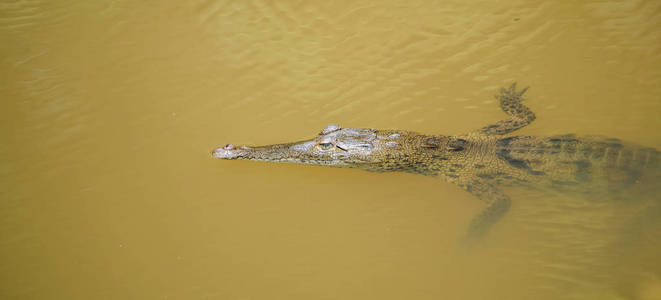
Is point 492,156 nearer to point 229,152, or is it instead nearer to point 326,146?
point 326,146

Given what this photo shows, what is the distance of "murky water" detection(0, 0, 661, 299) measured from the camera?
135 inches

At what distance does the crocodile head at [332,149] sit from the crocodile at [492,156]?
10 millimetres

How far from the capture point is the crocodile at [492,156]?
3.50 m

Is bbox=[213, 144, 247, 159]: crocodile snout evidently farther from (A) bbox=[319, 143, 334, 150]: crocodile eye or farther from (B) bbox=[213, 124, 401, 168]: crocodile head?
(A) bbox=[319, 143, 334, 150]: crocodile eye

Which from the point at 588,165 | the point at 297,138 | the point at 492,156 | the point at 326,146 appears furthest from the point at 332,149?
the point at 588,165

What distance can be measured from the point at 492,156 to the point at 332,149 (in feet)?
5.33

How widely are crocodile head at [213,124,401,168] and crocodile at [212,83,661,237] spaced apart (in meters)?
0.01

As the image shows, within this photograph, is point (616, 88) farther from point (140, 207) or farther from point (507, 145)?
point (140, 207)

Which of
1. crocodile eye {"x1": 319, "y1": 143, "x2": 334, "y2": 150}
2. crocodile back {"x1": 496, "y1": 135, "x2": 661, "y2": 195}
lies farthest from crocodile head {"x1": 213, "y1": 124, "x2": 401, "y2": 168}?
crocodile back {"x1": 496, "y1": 135, "x2": 661, "y2": 195}

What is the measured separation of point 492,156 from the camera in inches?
149

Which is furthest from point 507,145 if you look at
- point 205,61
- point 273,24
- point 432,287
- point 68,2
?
point 68,2

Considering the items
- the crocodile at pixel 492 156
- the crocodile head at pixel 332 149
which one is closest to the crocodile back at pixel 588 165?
the crocodile at pixel 492 156

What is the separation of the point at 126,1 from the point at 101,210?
12.7ft

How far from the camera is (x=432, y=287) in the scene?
10.9 feet
